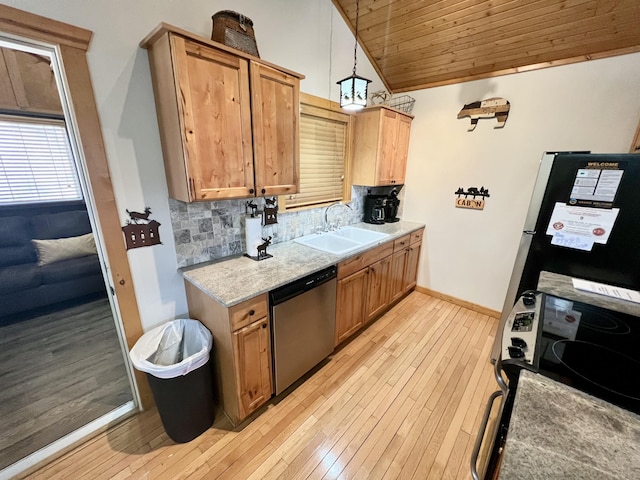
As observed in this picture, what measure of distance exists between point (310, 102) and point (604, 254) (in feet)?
8.04

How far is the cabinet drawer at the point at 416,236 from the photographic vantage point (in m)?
Answer: 3.10

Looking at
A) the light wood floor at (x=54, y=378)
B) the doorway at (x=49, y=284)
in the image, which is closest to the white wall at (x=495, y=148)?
the doorway at (x=49, y=284)

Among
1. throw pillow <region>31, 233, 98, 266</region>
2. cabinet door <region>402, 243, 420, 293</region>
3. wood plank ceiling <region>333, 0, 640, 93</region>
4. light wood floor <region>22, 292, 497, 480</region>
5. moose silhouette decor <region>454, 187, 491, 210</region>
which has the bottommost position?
light wood floor <region>22, 292, 497, 480</region>

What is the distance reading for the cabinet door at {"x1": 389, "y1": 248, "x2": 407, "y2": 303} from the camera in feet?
9.30

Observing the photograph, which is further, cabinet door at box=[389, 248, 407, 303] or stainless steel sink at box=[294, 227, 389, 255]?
cabinet door at box=[389, 248, 407, 303]

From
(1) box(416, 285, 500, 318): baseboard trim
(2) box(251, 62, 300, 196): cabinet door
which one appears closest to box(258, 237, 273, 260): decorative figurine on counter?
(2) box(251, 62, 300, 196): cabinet door

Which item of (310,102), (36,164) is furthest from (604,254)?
(36,164)

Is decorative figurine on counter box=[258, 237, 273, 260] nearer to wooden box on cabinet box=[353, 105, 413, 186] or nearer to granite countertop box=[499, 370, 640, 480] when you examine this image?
wooden box on cabinet box=[353, 105, 413, 186]

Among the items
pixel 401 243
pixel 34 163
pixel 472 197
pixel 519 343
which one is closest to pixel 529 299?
pixel 519 343

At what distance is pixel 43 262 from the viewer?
2.84 meters

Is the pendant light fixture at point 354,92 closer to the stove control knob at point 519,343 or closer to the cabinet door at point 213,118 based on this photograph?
the cabinet door at point 213,118

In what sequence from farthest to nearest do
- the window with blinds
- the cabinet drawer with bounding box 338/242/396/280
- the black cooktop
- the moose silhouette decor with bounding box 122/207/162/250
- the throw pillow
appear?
the throw pillow < the window with blinds < the cabinet drawer with bounding box 338/242/396/280 < the moose silhouette decor with bounding box 122/207/162/250 < the black cooktop

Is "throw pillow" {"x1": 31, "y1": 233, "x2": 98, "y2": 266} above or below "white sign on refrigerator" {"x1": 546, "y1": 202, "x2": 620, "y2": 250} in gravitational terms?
below

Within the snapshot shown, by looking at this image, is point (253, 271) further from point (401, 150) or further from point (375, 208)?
point (401, 150)
